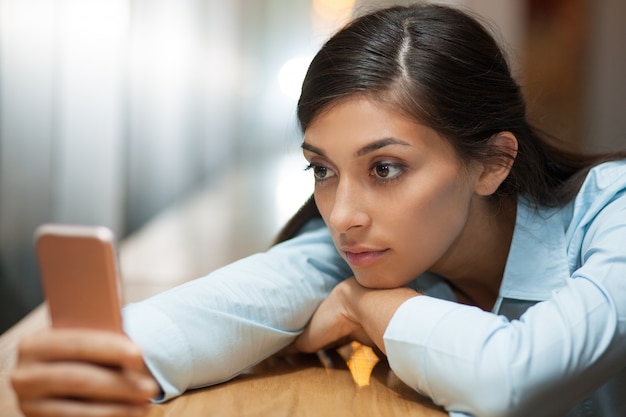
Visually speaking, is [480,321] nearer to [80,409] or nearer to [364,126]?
[364,126]

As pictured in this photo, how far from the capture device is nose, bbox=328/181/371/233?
3.16 feet

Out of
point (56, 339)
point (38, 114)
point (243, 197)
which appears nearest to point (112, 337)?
point (56, 339)

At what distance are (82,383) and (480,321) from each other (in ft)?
1.37

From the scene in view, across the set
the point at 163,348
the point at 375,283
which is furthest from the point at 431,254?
the point at 163,348

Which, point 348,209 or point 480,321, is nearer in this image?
point 480,321

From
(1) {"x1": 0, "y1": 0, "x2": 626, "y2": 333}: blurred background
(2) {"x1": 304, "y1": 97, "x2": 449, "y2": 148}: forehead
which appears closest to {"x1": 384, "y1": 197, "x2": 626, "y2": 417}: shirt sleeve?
(2) {"x1": 304, "y1": 97, "x2": 449, "y2": 148}: forehead

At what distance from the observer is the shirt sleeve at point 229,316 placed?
0.93 meters

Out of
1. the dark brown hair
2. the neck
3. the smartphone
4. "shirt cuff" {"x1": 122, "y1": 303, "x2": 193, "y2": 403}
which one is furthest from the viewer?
the neck

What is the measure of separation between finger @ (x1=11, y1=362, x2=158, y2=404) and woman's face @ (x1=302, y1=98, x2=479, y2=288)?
374mm

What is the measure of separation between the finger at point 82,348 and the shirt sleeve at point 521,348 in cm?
33

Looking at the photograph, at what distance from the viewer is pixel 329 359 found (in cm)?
111

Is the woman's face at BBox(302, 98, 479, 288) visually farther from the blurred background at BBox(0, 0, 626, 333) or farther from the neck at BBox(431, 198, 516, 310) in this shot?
the blurred background at BBox(0, 0, 626, 333)

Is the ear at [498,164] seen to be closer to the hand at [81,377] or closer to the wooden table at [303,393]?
the wooden table at [303,393]

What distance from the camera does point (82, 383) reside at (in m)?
0.67
